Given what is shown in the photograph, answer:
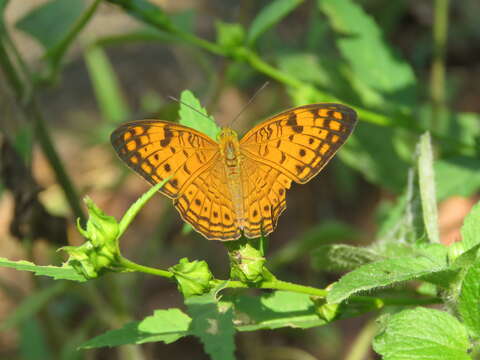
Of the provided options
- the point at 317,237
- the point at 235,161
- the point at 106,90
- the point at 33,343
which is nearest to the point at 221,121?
the point at 106,90

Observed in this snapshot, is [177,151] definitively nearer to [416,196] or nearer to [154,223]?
[416,196]

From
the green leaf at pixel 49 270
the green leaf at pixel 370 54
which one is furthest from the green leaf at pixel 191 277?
the green leaf at pixel 370 54

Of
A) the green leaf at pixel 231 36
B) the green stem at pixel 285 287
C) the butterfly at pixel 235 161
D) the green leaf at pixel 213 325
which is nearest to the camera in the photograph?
the green leaf at pixel 213 325

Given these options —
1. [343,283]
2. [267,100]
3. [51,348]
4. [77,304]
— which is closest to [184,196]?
[343,283]

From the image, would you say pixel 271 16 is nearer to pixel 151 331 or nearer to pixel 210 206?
pixel 210 206

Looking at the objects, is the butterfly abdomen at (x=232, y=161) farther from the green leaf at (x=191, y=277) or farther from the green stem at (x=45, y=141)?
the green stem at (x=45, y=141)
